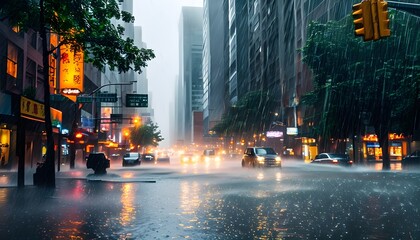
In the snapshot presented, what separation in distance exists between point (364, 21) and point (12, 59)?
27701 millimetres

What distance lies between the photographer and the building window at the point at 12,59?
31.2 metres

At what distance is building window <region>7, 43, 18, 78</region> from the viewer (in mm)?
31167

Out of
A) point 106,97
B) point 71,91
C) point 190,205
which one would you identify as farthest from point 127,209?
point 71,91

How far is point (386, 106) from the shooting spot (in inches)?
1244

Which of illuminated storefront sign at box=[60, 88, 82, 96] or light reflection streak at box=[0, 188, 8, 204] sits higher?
illuminated storefront sign at box=[60, 88, 82, 96]

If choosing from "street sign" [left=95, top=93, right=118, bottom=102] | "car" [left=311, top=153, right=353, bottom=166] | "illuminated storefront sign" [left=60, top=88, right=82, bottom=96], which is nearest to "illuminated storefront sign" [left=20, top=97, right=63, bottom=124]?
"street sign" [left=95, top=93, right=118, bottom=102]

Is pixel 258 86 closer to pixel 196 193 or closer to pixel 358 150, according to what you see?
pixel 358 150

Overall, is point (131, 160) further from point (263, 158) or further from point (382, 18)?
point (382, 18)

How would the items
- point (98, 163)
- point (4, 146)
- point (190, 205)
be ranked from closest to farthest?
point (190, 205)
point (98, 163)
point (4, 146)

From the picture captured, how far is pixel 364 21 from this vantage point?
35.3 feet

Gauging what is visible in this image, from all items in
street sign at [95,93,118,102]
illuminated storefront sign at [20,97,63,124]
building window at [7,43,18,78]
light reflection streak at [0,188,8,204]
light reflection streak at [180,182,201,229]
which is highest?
building window at [7,43,18,78]

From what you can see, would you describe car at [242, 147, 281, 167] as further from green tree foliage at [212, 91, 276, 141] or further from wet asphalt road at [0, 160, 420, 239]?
green tree foliage at [212, 91, 276, 141]

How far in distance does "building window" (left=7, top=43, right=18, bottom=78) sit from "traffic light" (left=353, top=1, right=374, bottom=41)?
87.3 feet

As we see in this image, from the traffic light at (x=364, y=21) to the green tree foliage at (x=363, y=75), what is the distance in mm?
18068
